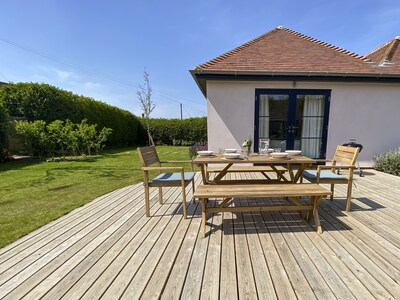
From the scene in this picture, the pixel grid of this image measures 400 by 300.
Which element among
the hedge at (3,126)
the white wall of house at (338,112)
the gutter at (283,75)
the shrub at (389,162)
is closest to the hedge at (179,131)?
the white wall of house at (338,112)

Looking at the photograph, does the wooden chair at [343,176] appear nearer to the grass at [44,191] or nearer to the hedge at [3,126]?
the grass at [44,191]

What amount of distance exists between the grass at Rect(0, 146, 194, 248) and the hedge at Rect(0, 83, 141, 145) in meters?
3.75

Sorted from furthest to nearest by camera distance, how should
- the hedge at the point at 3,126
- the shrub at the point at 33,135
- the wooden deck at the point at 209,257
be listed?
the shrub at the point at 33,135 → the hedge at the point at 3,126 → the wooden deck at the point at 209,257

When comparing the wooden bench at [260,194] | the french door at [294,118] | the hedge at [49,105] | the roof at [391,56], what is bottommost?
the wooden bench at [260,194]

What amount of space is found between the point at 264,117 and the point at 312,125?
148 centimetres

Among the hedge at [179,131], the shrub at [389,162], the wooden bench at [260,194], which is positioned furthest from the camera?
the hedge at [179,131]

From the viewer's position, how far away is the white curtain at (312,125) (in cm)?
549

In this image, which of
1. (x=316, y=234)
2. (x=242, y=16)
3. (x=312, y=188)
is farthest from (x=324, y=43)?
(x=316, y=234)

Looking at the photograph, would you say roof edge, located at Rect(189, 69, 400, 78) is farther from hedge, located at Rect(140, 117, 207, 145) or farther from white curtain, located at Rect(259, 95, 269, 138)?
hedge, located at Rect(140, 117, 207, 145)

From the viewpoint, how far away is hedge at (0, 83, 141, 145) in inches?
337

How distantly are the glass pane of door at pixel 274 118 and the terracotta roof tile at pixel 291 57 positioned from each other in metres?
0.79

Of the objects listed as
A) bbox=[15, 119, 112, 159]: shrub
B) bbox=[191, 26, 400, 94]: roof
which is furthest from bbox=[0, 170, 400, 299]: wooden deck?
bbox=[15, 119, 112, 159]: shrub

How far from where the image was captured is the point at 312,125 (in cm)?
561

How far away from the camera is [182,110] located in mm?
37125
